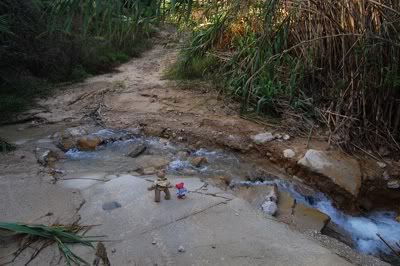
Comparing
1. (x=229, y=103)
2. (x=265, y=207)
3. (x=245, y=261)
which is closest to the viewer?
(x=245, y=261)

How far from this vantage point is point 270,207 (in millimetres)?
3734

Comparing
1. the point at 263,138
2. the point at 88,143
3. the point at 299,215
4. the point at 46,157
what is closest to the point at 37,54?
the point at 88,143

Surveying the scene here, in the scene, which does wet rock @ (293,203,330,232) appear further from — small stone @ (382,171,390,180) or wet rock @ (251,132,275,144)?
wet rock @ (251,132,275,144)

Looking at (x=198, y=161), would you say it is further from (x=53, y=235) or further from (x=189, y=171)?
(x=53, y=235)

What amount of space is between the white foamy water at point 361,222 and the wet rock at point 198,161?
0.53 m

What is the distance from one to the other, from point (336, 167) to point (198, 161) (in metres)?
1.40

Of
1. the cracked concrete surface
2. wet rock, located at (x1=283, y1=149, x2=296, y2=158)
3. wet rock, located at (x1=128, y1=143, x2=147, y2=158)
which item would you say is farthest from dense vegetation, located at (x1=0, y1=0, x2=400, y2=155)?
the cracked concrete surface

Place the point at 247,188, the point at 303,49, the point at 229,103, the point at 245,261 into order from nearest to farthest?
the point at 245,261, the point at 247,188, the point at 303,49, the point at 229,103

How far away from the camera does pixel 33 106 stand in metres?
6.14

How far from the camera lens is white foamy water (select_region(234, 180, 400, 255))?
12.8 ft

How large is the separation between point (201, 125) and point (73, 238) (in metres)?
2.71

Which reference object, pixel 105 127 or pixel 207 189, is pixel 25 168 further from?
pixel 207 189

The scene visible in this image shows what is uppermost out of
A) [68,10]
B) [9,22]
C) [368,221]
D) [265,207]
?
[68,10]

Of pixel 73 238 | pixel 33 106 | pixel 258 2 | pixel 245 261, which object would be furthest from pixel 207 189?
pixel 33 106
